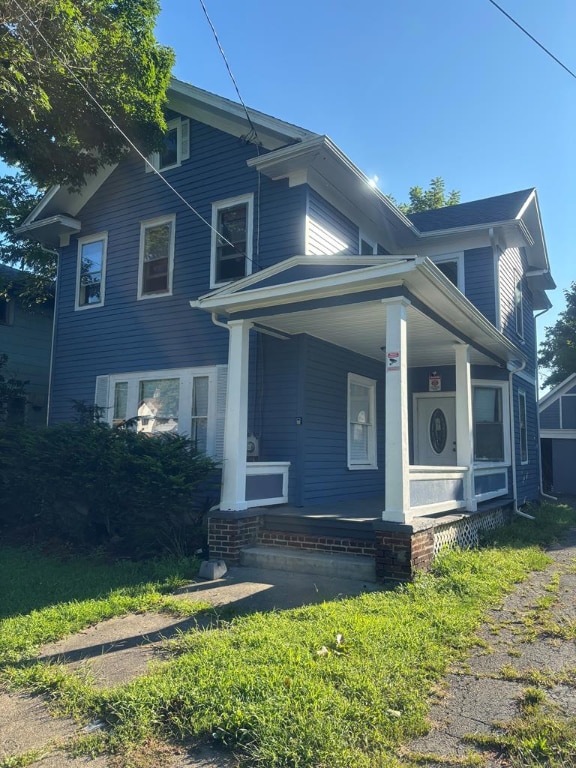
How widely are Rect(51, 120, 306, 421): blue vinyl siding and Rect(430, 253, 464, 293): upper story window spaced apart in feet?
15.0

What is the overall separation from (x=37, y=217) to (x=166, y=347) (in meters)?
4.70

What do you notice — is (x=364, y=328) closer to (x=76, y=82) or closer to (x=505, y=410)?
(x=505, y=410)

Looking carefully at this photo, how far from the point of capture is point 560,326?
117 feet

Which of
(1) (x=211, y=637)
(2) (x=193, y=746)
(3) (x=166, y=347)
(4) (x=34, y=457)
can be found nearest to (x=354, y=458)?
(3) (x=166, y=347)

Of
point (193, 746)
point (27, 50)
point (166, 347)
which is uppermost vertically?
point (27, 50)

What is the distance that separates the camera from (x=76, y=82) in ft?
30.7

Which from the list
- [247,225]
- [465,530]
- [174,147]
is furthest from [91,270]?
[465,530]

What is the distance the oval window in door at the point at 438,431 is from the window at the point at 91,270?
744cm

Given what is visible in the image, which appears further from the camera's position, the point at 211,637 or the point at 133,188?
the point at 133,188

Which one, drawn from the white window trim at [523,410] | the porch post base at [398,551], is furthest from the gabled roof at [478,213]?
the porch post base at [398,551]

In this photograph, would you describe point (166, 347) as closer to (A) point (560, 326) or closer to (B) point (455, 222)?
(B) point (455, 222)

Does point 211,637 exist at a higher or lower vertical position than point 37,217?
lower

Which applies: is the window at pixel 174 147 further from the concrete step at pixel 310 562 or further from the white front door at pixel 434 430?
the concrete step at pixel 310 562

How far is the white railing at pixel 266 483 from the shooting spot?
25.5 ft
